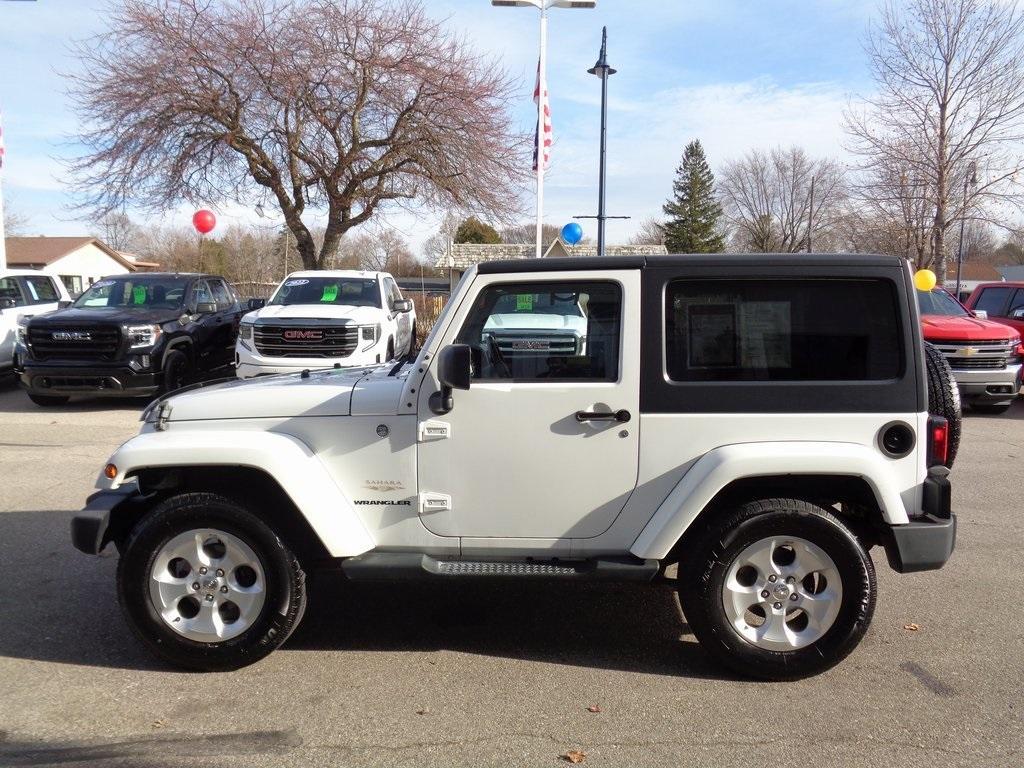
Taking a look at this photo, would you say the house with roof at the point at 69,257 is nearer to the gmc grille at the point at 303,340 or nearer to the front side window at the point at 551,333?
the gmc grille at the point at 303,340

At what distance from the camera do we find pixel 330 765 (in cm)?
321

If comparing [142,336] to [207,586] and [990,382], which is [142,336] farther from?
[990,382]

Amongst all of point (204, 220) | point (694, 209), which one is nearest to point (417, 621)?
point (204, 220)

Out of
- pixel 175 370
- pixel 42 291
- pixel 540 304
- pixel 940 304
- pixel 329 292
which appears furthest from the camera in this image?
pixel 42 291

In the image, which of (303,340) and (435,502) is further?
(303,340)

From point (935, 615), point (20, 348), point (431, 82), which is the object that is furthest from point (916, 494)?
point (431, 82)

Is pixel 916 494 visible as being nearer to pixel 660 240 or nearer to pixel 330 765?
pixel 330 765

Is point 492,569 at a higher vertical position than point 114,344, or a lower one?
lower

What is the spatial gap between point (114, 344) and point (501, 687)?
362 inches

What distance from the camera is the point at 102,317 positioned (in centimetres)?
1124

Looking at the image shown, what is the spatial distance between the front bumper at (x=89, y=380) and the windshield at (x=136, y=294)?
4.52 ft

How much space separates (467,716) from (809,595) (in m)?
1.67

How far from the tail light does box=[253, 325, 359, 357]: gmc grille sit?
8.59m

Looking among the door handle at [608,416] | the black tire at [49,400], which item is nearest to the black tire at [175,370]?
the black tire at [49,400]
